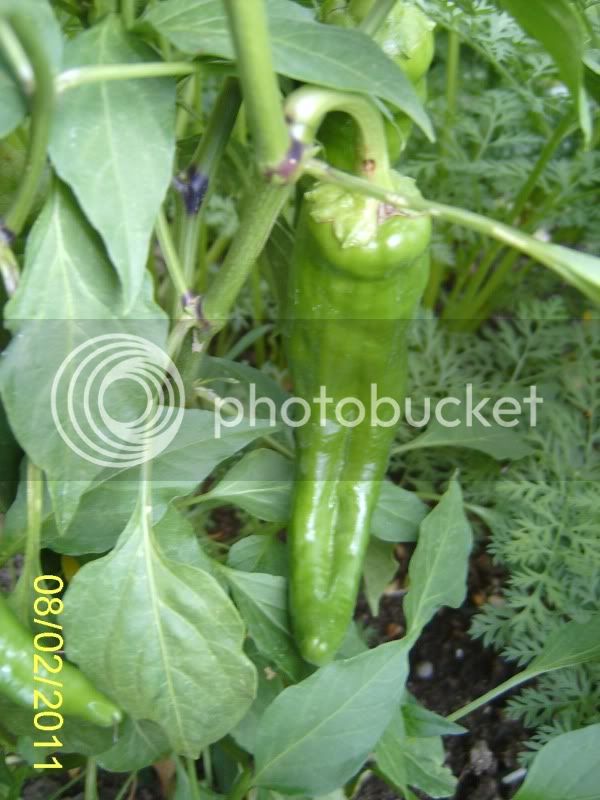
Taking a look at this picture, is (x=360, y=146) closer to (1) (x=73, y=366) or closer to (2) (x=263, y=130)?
(2) (x=263, y=130)

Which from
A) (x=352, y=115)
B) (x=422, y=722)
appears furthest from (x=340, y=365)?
(x=422, y=722)

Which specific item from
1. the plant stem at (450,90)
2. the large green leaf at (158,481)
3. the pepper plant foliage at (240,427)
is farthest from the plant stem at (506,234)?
the plant stem at (450,90)

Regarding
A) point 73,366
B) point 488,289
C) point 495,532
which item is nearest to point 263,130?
point 73,366

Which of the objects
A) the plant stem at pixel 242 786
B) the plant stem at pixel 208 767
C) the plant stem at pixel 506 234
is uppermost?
the plant stem at pixel 506 234

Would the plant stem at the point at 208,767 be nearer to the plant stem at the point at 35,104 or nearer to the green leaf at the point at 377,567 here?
the green leaf at the point at 377,567

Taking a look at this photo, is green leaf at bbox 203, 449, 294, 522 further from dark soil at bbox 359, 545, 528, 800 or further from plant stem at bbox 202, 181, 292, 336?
dark soil at bbox 359, 545, 528, 800
